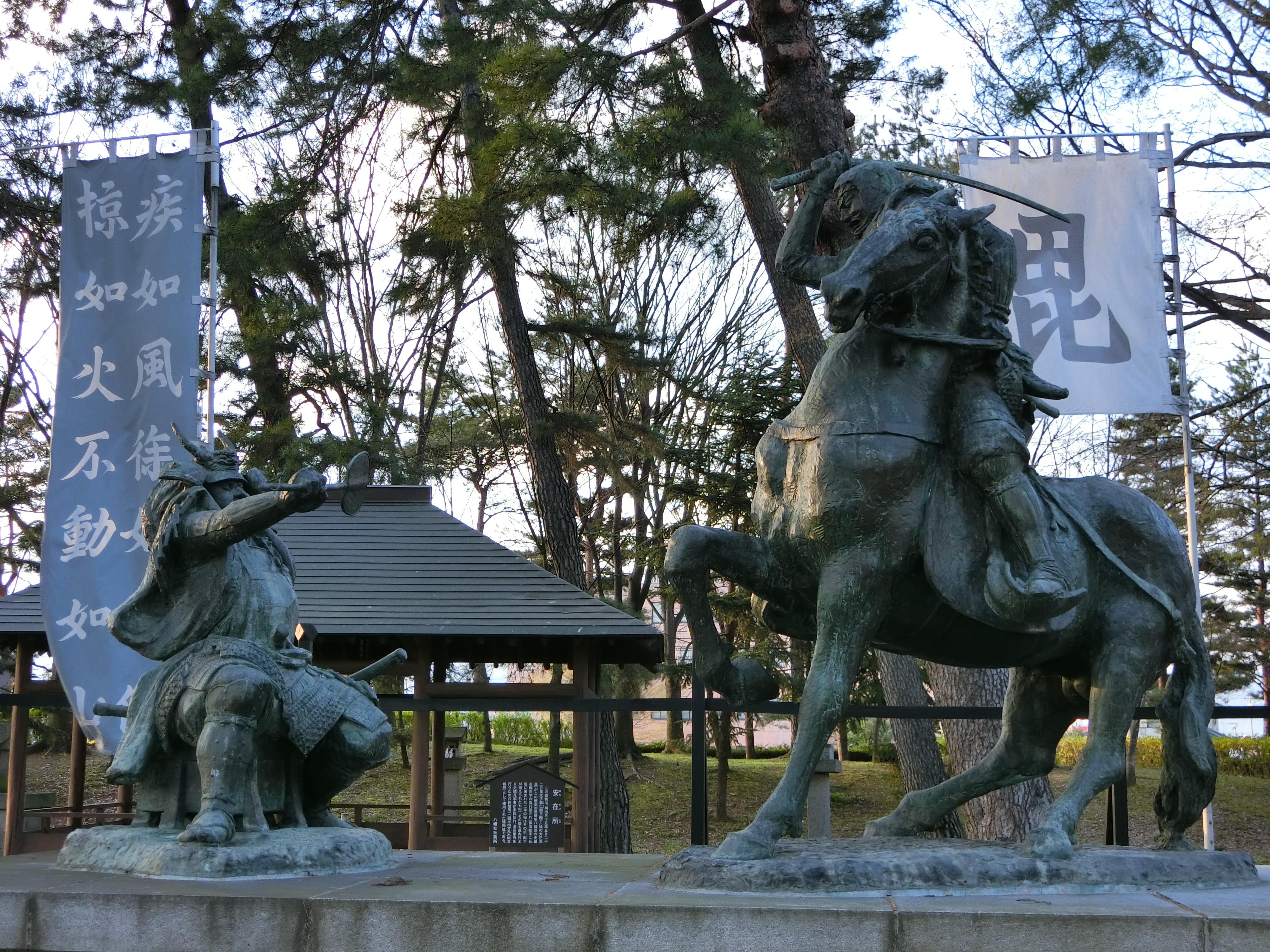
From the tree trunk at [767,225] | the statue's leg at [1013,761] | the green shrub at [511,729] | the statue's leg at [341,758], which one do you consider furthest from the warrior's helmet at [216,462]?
the green shrub at [511,729]

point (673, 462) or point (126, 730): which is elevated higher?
point (673, 462)

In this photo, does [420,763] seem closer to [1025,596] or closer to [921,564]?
[921,564]

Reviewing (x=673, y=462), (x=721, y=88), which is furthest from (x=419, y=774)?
(x=721, y=88)

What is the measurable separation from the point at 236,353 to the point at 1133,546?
38.6 ft

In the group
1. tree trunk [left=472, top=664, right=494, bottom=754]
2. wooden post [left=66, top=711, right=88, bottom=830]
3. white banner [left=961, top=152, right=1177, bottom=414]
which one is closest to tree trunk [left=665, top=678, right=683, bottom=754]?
tree trunk [left=472, top=664, right=494, bottom=754]

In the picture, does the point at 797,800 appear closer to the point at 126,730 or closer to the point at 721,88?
the point at 126,730

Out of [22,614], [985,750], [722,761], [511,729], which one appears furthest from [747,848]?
[511,729]

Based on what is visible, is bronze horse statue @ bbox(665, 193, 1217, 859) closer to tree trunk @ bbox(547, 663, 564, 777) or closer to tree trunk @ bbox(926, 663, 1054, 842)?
tree trunk @ bbox(926, 663, 1054, 842)

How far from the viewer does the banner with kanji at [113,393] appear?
8078mm

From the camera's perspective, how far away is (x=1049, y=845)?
316 centimetres

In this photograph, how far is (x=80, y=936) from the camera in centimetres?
296

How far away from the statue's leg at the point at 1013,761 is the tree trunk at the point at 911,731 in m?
6.18

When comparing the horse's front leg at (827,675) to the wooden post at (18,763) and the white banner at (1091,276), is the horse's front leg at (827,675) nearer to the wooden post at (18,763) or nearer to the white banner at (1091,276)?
the white banner at (1091,276)

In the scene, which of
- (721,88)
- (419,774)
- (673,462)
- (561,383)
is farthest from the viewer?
(561,383)
